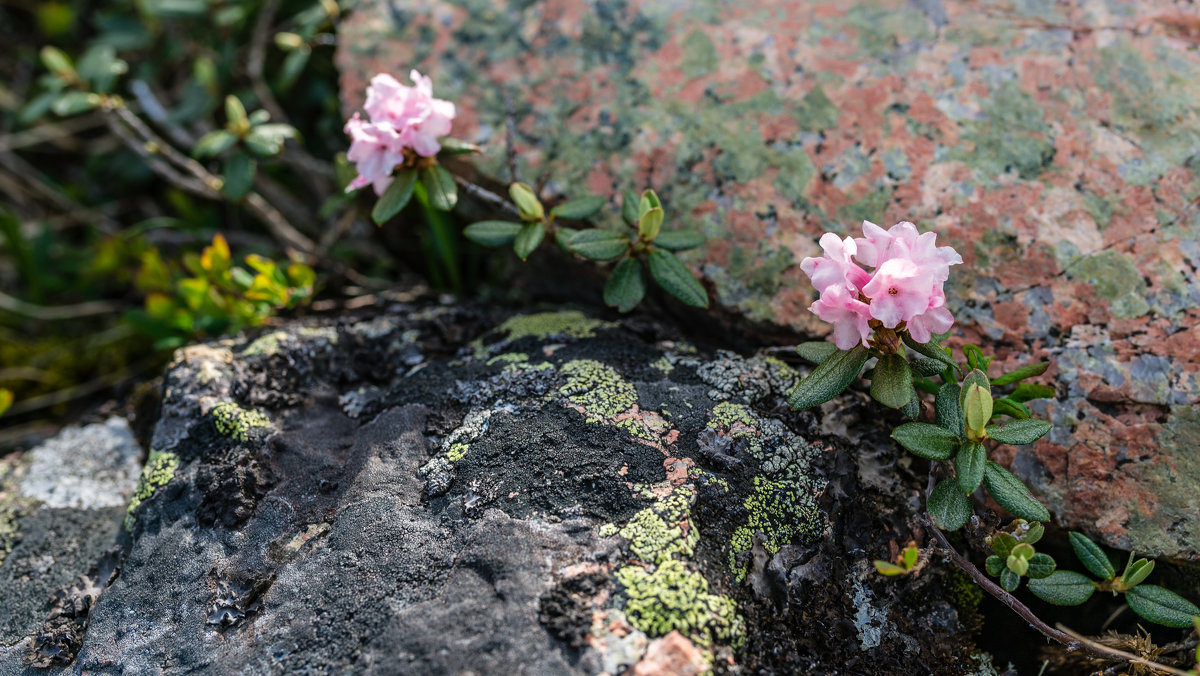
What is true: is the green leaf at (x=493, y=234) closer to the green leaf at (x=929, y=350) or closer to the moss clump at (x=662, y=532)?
the moss clump at (x=662, y=532)

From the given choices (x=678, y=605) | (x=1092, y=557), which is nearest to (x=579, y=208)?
(x=678, y=605)

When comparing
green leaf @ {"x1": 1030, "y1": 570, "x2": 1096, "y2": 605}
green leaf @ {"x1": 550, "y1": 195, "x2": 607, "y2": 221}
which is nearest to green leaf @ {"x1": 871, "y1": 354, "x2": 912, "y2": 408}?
green leaf @ {"x1": 1030, "y1": 570, "x2": 1096, "y2": 605}

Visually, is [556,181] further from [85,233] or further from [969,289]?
[85,233]

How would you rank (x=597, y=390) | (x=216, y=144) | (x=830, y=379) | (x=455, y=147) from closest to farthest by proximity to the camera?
(x=830, y=379), (x=597, y=390), (x=455, y=147), (x=216, y=144)

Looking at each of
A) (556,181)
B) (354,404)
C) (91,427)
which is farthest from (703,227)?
(91,427)

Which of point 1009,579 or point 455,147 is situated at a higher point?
point 455,147

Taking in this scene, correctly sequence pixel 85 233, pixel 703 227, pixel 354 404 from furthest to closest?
pixel 85 233 → pixel 703 227 → pixel 354 404

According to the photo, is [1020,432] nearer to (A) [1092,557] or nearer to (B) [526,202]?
(A) [1092,557]
